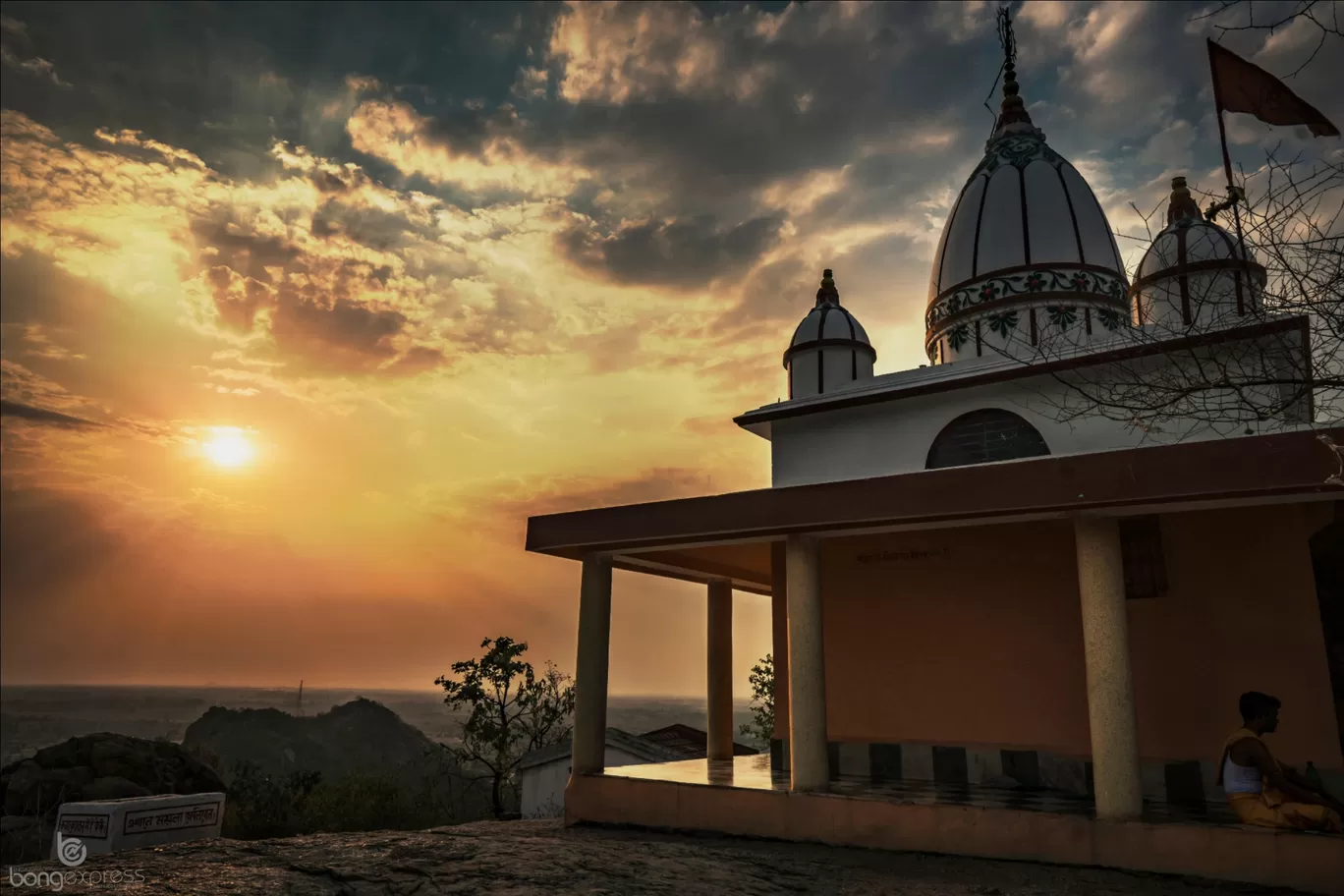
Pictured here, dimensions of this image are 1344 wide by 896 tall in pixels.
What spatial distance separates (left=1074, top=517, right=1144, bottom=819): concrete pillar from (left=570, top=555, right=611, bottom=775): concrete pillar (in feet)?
16.6

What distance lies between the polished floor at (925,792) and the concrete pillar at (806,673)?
1.22 feet

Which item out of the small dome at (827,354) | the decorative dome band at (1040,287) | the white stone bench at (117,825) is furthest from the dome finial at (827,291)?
the white stone bench at (117,825)

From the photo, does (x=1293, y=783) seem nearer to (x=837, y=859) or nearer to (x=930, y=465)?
(x=837, y=859)

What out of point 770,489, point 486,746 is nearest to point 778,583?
point 770,489

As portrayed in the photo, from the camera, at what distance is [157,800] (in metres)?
8.30

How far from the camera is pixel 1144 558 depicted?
344 inches

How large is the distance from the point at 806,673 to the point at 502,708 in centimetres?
1368

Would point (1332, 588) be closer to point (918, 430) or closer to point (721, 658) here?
point (918, 430)

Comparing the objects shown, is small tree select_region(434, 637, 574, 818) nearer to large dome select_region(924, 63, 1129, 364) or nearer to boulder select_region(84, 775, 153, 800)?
boulder select_region(84, 775, 153, 800)

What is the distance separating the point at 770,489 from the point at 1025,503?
251cm

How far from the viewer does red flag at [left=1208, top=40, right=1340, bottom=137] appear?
21.7ft

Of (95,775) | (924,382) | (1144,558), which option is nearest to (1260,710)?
(1144,558)

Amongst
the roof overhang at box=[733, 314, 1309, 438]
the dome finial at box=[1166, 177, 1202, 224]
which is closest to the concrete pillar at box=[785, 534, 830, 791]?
the roof overhang at box=[733, 314, 1309, 438]

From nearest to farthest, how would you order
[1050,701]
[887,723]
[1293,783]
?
1. [1293,783]
2. [1050,701]
3. [887,723]
